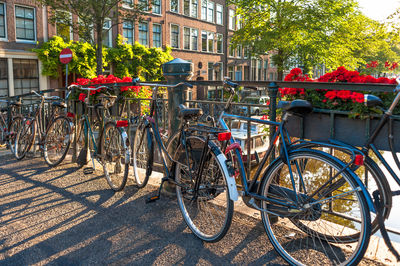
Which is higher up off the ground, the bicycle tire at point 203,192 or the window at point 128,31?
the window at point 128,31

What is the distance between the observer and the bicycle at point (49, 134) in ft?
16.5

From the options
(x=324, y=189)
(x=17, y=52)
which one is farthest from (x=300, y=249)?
(x=17, y=52)

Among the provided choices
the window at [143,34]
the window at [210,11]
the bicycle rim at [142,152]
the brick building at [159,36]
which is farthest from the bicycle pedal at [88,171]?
the window at [210,11]

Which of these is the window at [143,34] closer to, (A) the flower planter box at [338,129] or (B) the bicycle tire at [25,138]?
(B) the bicycle tire at [25,138]

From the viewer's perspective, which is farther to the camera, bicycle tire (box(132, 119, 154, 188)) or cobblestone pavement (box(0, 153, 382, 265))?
bicycle tire (box(132, 119, 154, 188))

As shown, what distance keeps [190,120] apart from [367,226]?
1641 mm

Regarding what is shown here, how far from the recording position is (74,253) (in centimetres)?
267

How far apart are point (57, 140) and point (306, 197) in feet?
12.9

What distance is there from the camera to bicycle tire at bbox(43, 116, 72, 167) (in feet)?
16.3

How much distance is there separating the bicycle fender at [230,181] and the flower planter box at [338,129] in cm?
68

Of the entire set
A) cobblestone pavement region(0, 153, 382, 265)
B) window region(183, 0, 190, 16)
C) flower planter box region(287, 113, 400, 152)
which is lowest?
cobblestone pavement region(0, 153, 382, 265)

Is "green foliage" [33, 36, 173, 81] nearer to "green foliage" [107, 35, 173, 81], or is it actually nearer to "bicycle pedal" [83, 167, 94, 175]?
"green foliage" [107, 35, 173, 81]

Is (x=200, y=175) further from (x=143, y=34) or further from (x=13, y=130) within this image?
(x=143, y=34)

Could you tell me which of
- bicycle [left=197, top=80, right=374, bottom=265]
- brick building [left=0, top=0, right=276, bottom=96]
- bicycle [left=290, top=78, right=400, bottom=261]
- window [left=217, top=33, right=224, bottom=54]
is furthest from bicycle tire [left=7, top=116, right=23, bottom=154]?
window [left=217, top=33, right=224, bottom=54]
